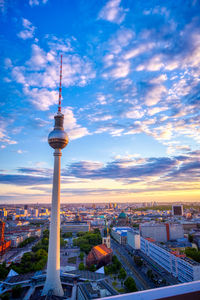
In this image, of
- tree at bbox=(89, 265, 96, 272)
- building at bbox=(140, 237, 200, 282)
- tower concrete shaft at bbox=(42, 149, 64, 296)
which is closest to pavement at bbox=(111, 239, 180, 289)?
building at bbox=(140, 237, 200, 282)

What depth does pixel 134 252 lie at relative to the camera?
1992 inches

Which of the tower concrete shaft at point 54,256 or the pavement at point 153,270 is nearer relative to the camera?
the tower concrete shaft at point 54,256

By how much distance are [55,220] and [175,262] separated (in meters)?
21.2

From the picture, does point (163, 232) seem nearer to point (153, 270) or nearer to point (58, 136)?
point (153, 270)

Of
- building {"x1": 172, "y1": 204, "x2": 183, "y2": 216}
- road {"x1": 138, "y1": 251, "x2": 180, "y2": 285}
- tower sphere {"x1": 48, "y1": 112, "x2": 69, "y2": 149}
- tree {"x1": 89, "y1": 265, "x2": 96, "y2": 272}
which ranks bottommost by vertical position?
road {"x1": 138, "y1": 251, "x2": 180, "y2": 285}

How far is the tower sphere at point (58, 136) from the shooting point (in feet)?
89.0

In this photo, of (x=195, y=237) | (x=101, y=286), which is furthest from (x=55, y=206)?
(x=195, y=237)

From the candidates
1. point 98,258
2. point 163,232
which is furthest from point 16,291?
point 163,232

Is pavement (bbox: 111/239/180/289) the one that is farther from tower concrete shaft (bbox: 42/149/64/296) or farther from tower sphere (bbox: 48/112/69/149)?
tower sphere (bbox: 48/112/69/149)

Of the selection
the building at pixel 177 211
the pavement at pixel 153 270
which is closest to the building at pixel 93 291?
the pavement at pixel 153 270

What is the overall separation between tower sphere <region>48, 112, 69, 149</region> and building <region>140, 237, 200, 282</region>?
23683 millimetres

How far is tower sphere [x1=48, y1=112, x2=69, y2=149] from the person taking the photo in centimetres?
2712

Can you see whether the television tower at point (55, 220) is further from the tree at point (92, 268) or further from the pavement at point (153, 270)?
the pavement at point (153, 270)

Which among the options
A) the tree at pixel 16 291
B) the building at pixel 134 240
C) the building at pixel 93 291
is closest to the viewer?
the building at pixel 93 291
